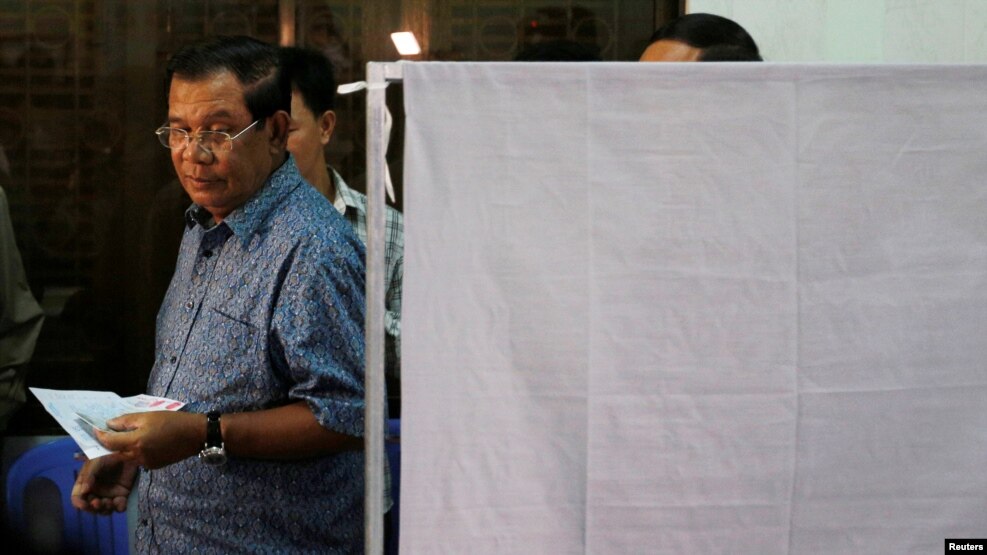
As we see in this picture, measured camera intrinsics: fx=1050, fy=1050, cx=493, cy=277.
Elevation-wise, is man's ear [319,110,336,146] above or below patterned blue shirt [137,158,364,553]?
above

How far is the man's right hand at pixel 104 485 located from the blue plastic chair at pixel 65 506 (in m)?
1.27

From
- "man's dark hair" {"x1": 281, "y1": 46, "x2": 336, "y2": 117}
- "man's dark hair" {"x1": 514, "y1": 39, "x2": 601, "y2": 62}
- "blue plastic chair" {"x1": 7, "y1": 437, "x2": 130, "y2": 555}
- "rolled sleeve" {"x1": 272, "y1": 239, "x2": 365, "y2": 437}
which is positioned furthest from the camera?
"blue plastic chair" {"x1": 7, "y1": 437, "x2": 130, "y2": 555}

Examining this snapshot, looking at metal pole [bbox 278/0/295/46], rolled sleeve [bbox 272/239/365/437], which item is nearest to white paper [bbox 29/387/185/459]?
rolled sleeve [bbox 272/239/365/437]

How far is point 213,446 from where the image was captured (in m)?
1.86

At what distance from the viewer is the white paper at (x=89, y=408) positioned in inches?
70.7

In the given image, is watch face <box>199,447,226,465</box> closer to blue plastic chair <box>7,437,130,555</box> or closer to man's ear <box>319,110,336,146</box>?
man's ear <box>319,110,336,146</box>

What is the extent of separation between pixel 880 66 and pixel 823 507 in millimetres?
709

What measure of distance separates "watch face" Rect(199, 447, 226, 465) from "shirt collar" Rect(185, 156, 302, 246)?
394 millimetres

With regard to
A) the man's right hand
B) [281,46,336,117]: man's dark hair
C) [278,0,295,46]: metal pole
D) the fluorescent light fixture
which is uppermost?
[278,0,295,46]: metal pole

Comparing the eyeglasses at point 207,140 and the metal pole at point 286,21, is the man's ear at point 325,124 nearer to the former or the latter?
the metal pole at point 286,21

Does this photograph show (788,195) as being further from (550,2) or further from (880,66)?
(550,2)

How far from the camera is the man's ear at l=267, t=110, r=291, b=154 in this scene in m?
2.06
